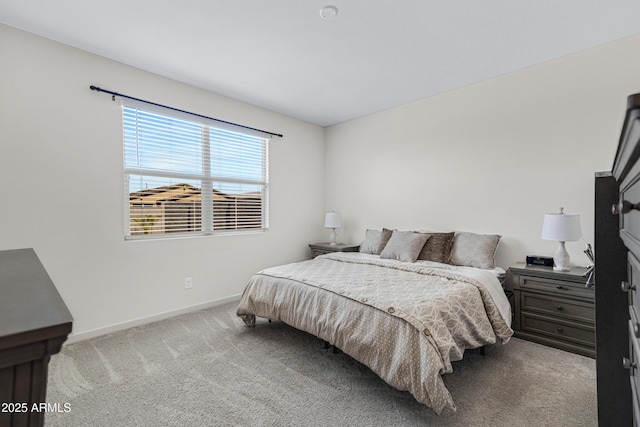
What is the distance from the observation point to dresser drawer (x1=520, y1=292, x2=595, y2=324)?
91.9 inches

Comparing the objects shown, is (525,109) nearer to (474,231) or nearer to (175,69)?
(474,231)

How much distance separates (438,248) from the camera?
3.27m

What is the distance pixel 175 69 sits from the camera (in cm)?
301

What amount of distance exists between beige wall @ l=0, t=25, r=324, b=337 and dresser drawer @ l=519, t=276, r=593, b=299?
10.6 ft

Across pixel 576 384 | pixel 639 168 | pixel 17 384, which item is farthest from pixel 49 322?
pixel 576 384

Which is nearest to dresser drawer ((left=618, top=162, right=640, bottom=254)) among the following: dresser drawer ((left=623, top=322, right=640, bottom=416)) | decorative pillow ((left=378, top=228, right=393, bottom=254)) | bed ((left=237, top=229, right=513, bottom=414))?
dresser drawer ((left=623, top=322, right=640, bottom=416))

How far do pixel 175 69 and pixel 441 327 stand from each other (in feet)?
10.9

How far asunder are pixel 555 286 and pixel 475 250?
0.72 meters

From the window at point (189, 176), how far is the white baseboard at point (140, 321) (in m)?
0.84

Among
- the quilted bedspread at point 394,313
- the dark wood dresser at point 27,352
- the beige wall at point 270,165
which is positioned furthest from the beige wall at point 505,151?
the dark wood dresser at point 27,352

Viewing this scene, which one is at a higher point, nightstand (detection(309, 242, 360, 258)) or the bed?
nightstand (detection(309, 242, 360, 258))

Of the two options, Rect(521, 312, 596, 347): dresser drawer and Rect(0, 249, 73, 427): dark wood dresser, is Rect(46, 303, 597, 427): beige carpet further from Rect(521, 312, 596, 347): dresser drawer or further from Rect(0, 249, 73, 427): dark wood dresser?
Rect(0, 249, 73, 427): dark wood dresser

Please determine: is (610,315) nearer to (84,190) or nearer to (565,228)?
(565,228)

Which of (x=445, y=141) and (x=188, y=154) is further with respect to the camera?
(x=445, y=141)
